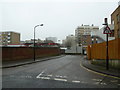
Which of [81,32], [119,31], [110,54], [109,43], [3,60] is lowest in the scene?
[3,60]

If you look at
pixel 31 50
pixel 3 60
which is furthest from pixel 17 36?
pixel 3 60

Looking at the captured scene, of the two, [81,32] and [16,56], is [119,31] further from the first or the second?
[81,32]

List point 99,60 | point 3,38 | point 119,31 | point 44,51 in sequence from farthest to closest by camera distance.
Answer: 1. point 3,38
2. point 44,51
3. point 119,31
4. point 99,60

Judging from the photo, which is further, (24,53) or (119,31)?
(24,53)

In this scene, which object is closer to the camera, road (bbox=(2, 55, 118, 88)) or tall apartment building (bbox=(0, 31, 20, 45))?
road (bbox=(2, 55, 118, 88))

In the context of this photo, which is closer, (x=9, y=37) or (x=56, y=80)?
(x=56, y=80)

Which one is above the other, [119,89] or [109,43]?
[109,43]

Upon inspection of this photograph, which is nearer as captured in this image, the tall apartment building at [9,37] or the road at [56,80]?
the road at [56,80]

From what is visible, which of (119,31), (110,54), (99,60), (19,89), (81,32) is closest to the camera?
(19,89)

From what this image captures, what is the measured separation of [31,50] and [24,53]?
3438 millimetres

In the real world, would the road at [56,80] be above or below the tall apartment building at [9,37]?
below

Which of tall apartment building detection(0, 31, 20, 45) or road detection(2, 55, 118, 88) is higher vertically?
tall apartment building detection(0, 31, 20, 45)

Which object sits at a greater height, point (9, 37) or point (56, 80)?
point (9, 37)

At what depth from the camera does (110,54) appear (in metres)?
13.5
